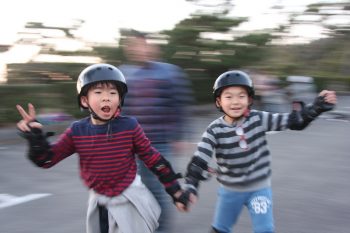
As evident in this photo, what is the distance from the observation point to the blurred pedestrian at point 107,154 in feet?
8.02

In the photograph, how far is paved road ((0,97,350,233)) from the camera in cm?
485

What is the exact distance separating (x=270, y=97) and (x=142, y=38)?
9614 millimetres

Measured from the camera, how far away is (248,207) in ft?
10.7

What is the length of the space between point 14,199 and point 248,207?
3846 mm

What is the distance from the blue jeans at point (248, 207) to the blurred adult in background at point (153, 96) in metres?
0.68

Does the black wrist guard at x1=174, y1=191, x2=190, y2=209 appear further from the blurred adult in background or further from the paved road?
the paved road

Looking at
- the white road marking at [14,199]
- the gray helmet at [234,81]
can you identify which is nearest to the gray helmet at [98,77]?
the gray helmet at [234,81]

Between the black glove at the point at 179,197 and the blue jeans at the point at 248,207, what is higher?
the black glove at the point at 179,197

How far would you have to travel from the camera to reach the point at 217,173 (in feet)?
10.9

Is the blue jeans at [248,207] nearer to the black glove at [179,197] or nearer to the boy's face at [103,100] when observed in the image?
the black glove at [179,197]

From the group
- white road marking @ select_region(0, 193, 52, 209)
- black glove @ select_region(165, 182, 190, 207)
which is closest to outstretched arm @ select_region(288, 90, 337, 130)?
black glove @ select_region(165, 182, 190, 207)

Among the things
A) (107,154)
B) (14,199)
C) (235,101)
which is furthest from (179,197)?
(14,199)

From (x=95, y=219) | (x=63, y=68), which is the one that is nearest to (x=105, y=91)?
(x=95, y=219)

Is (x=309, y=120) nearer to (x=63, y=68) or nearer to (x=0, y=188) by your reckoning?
(x=0, y=188)
